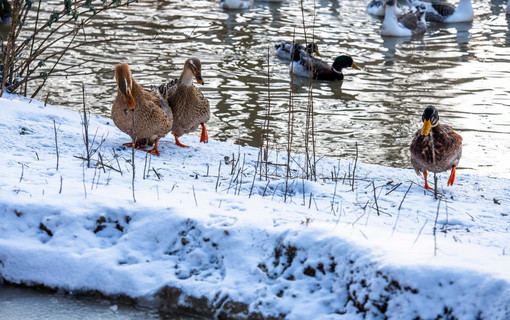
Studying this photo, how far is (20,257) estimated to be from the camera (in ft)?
14.0

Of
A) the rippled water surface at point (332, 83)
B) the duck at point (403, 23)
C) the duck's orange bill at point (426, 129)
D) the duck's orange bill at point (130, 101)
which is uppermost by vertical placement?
the duck's orange bill at point (130, 101)

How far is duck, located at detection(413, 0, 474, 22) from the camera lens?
18922 millimetres

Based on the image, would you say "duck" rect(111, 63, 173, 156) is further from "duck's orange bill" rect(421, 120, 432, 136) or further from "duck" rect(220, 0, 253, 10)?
"duck" rect(220, 0, 253, 10)

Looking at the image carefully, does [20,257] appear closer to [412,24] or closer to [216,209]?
[216,209]

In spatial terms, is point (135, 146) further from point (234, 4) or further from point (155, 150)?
point (234, 4)

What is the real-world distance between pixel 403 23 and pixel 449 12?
2496mm

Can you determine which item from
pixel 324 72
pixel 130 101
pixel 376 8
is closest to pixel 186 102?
pixel 130 101

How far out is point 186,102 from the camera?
25.1ft

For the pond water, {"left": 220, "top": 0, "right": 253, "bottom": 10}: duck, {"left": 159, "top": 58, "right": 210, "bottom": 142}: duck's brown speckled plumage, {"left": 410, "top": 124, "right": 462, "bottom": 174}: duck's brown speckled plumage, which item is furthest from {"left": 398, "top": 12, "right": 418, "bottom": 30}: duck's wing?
the pond water

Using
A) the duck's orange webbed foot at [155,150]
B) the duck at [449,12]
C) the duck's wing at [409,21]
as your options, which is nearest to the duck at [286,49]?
the duck's wing at [409,21]

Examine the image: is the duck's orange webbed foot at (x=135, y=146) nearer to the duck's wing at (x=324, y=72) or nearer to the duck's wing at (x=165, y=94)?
the duck's wing at (x=165, y=94)

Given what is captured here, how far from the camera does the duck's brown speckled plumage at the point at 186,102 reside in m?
7.59

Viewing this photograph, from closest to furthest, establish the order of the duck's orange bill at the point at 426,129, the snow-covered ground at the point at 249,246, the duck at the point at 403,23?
the snow-covered ground at the point at 249,246 → the duck's orange bill at the point at 426,129 → the duck at the point at 403,23

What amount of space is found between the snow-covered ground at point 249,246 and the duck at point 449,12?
14.6m
